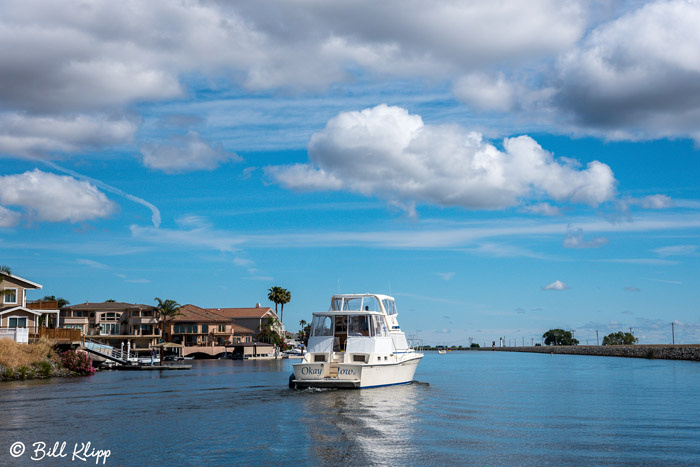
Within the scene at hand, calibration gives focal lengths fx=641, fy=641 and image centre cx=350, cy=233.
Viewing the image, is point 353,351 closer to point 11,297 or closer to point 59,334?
point 59,334

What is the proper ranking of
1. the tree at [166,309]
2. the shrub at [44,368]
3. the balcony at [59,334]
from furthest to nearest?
1. the tree at [166,309]
2. the balcony at [59,334]
3. the shrub at [44,368]

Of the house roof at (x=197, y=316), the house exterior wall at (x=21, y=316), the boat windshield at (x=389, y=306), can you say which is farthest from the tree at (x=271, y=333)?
the boat windshield at (x=389, y=306)

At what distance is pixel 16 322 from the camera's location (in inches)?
2542

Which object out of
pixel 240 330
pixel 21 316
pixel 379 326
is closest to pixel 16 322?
pixel 21 316

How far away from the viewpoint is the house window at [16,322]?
211 feet

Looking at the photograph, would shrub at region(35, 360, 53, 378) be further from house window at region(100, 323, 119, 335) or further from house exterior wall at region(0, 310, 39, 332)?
house window at region(100, 323, 119, 335)

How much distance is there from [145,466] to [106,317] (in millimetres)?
99628

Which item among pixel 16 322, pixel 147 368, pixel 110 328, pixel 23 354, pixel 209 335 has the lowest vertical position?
pixel 147 368

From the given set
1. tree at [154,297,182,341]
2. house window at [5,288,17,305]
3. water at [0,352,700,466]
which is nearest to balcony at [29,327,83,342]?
house window at [5,288,17,305]

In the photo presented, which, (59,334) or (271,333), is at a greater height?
(59,334)

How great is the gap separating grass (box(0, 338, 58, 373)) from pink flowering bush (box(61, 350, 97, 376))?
0.89 metres

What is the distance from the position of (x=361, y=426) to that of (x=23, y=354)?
3888 centimetres

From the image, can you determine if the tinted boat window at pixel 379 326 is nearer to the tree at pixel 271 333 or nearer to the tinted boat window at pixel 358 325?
the tinted boat window at pixel 358 325

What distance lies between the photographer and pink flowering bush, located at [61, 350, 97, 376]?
56156 mm
